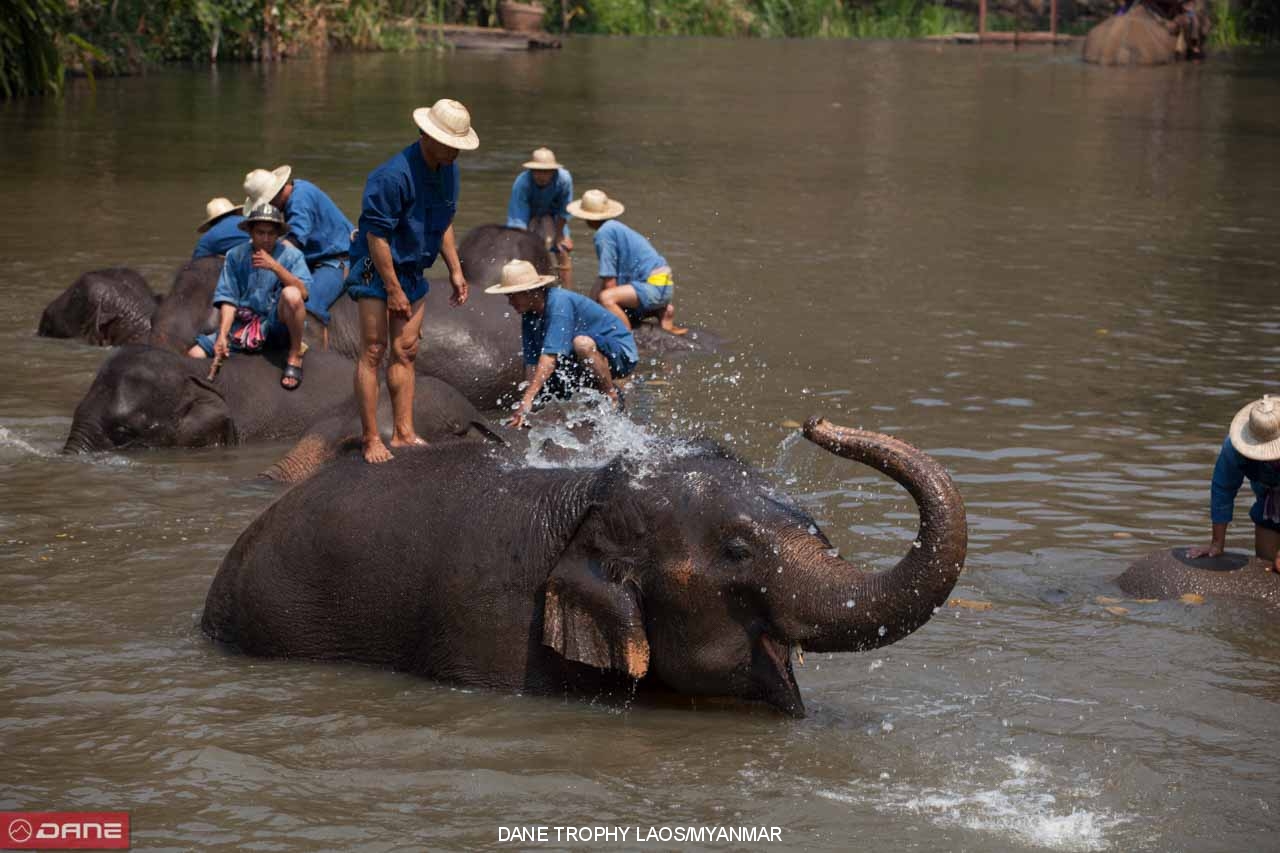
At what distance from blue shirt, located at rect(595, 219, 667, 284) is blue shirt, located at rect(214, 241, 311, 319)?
7.82 ft

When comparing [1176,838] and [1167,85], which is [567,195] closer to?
A: [1176,838]

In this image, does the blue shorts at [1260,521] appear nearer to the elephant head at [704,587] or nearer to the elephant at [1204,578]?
the elephant at [1204,578]

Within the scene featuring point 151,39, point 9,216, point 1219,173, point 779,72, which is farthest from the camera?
point 779,72

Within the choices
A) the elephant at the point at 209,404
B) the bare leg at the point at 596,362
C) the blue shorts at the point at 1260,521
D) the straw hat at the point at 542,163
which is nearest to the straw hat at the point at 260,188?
the elephant at the point at 209,404

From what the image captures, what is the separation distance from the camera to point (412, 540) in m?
6.08

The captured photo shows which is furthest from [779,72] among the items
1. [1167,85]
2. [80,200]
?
[80,200]

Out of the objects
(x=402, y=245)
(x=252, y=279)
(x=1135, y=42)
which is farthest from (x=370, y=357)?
(x=1135, y=42)

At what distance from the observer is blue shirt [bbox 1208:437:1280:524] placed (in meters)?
7.33

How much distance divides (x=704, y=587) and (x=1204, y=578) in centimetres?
275

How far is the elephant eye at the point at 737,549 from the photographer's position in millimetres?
5547

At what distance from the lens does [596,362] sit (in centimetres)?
1008

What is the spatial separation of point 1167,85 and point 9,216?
78.9 feet

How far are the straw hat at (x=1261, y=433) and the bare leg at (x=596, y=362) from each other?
3.84 metres

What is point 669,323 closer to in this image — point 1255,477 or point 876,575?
point 1255,477
